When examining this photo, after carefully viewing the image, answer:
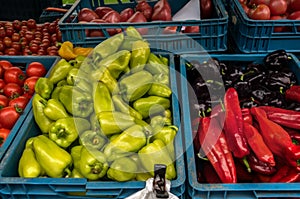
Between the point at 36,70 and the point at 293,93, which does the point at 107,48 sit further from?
the point at 293,93

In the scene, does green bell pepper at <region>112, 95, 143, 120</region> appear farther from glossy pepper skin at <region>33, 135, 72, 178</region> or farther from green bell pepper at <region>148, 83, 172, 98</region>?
glossy pepper skin at <region>33, 135, 72, 178</region>

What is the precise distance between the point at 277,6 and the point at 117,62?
4.81 ft

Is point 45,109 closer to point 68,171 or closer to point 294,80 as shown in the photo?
point 68,171

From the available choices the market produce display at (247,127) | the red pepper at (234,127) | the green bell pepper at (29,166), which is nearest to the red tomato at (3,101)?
the green bell pepper at (29,166)

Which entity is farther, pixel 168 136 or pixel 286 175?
pixel 168 136

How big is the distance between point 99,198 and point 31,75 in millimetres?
1337

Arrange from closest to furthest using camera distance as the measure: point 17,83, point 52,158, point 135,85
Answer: point 52,158
point 135,85
point 17,83

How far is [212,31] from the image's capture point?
94.6 inches

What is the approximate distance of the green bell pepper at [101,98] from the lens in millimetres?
1710

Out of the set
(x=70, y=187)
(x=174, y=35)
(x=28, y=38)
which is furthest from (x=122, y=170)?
(x=28, y=38)

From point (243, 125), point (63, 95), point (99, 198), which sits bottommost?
point (99, 198)

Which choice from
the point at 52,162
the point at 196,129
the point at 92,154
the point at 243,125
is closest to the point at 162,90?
the point at 196,129

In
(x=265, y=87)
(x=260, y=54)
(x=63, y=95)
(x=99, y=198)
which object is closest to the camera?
(x=99, y=198)

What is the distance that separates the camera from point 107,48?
2055 mm
